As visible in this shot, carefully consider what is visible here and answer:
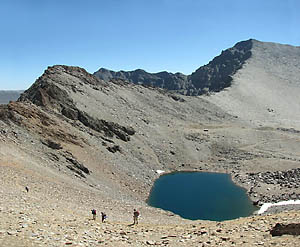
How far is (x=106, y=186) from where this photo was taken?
4862cm

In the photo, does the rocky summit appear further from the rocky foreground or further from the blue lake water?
the blue lake water

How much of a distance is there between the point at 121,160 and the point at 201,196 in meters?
17.2

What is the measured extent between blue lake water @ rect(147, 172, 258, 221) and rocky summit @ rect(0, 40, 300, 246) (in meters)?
2.67

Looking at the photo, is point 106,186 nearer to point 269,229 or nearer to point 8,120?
point 8,120

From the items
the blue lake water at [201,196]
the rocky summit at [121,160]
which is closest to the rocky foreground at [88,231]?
the rocky summit at [121,160]

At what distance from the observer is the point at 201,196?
56.9 m

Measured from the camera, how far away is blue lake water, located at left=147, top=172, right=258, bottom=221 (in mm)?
48744

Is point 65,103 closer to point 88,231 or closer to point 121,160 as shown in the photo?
point 121,160

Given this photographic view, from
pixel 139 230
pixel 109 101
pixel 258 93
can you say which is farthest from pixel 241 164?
pixel 258 93

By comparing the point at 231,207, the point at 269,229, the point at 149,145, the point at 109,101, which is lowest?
the point at 231,207

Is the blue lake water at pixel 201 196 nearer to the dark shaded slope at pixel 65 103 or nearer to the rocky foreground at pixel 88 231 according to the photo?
the dark shaded slope at pixel 65 103

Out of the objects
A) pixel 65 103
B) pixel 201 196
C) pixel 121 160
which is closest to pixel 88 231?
pixel 201 196

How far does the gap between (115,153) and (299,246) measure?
50.8m

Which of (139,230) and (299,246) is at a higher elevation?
(299,246)
